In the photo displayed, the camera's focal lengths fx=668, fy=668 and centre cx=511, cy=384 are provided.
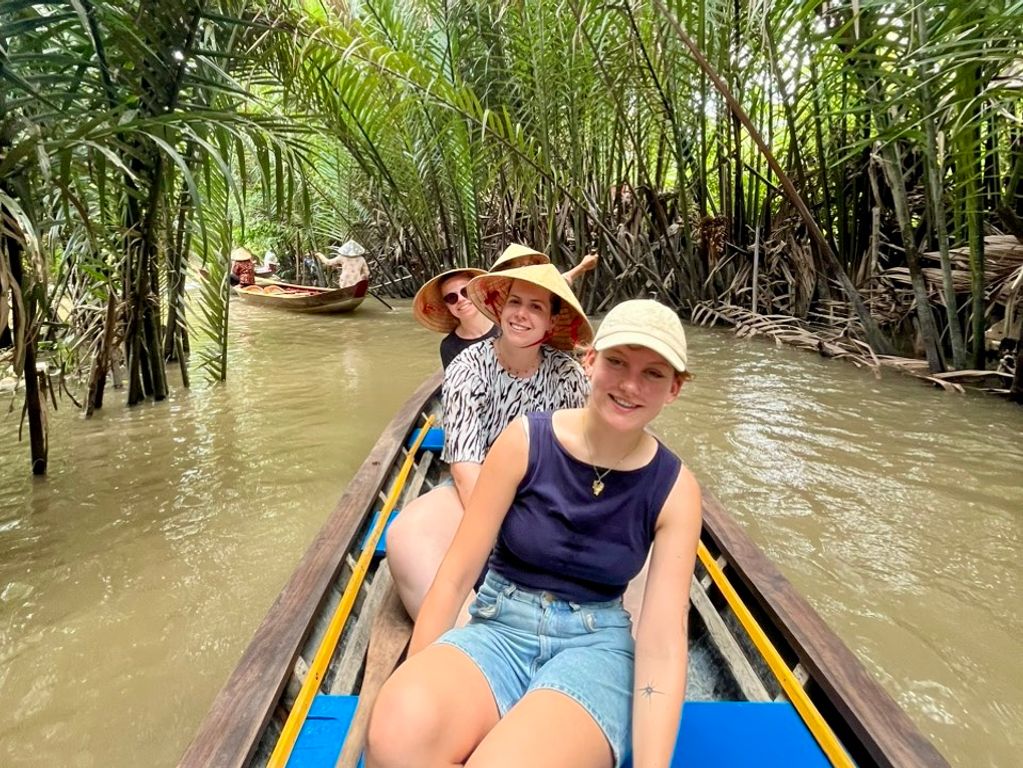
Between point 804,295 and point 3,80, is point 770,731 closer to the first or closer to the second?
point 3,80

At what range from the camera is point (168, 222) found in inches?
139

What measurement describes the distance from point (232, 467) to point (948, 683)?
10.4 feet

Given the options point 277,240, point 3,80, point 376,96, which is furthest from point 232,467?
point 277,240

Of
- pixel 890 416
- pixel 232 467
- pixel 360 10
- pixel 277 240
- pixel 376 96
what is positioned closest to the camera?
pixel 232 467

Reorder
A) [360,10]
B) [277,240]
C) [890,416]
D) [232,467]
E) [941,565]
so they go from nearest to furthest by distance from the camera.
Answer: [941,565] < [232,467] < [890,416] < [360,10] < [277,240]

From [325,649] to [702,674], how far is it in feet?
2.88

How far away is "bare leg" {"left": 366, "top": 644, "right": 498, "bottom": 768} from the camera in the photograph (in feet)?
3.10

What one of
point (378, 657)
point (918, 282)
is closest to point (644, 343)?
point (378, 657)

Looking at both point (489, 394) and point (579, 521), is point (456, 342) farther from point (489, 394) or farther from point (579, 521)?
point (579, 521)

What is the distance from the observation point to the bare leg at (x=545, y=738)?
93 cm

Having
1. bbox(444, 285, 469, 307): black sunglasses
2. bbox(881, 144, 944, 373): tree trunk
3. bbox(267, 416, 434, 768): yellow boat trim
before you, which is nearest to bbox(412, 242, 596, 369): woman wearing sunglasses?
bbox(444, 285, 469, 307): black sunglasses

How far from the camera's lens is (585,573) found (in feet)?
3.86

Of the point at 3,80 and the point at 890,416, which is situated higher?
the point at 3,80

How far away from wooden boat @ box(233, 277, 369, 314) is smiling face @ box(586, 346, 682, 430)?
893 cm
